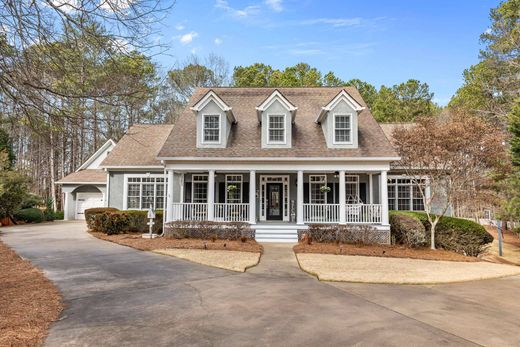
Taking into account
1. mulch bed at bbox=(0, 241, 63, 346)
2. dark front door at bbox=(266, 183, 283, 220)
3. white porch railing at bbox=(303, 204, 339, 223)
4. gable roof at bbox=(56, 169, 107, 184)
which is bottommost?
mulch bed at bbox=(0, 241, 63, 346)

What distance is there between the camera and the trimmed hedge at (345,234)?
14383 mm

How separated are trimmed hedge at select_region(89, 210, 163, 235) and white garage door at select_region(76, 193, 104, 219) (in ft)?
31.1

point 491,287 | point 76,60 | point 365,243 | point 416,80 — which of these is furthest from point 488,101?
point 76,60

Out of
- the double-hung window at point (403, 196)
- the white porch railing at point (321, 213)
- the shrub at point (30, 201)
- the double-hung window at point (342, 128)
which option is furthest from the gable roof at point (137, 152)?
the double-hung window at point (403, 196)

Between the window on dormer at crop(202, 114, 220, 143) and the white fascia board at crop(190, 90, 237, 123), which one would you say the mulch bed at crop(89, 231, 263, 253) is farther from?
the white fascia board at crop(190, 90, 237, 123)

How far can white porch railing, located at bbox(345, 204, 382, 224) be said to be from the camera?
602 inches

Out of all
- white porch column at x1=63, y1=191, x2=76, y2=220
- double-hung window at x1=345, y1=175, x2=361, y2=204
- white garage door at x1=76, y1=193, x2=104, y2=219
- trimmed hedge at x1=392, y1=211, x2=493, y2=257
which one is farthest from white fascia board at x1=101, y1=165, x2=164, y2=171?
trimmed hedge at x1=392, y1=211, x2=493, y2=257

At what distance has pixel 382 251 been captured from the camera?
41.9 ft

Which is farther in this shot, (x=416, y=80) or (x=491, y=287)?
(x=416, y=80)

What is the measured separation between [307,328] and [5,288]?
268 inches

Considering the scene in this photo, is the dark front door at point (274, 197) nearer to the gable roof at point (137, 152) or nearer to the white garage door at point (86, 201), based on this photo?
the gable roof at point (137, 152)

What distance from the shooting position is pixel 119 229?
16750 mm

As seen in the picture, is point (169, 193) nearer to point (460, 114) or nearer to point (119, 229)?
point (119, 229)

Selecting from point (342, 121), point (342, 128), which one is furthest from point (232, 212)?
point (342, 121)
